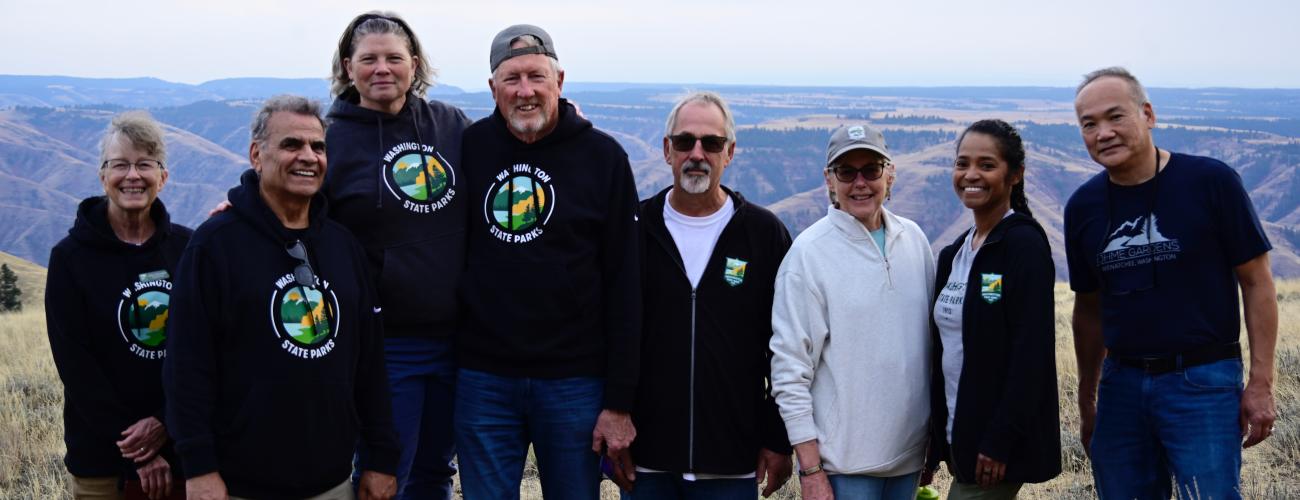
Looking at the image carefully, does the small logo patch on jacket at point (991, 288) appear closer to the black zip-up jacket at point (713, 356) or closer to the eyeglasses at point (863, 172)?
the eyeglasses at point (863, 172)

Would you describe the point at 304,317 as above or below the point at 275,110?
below

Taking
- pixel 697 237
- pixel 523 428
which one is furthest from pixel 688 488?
pixel 697 237

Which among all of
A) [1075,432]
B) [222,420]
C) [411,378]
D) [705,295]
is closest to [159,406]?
[222,420]

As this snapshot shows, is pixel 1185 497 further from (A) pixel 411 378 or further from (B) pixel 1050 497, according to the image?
(A) pixel 411 378

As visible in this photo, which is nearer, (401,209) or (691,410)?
(691,410)

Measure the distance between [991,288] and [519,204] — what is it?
6.15 feet

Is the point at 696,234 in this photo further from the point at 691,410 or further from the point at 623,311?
the point at 691,410

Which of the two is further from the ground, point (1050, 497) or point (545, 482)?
point (545, 482)

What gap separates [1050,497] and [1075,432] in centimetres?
163

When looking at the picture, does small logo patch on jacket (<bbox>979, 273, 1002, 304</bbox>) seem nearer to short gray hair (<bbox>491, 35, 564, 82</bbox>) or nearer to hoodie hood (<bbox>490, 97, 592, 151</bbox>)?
hoodie hood (<bbox>490, 97, 592, 151</bbox>)

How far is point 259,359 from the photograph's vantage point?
3.28 metres

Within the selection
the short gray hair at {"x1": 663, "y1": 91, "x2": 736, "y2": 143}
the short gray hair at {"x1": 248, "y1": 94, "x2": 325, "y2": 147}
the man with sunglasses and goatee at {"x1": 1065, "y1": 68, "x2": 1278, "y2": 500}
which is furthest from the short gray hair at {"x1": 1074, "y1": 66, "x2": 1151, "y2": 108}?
the short gray hair at {"x1": 248, "y1": 94, "x2": 325, "y2": 147}

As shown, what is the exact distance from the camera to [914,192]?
6348 inches

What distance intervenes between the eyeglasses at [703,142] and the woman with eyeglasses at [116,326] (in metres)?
2.05
